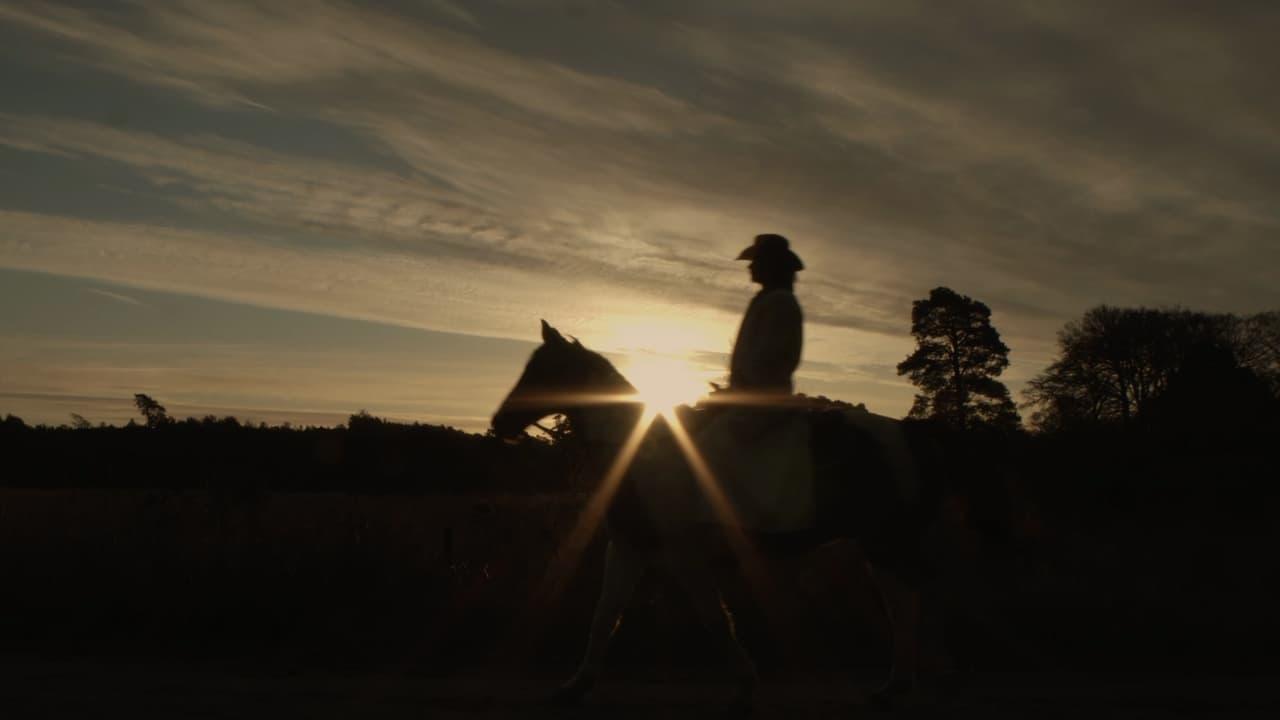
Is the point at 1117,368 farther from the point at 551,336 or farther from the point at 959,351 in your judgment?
the point at 551,336

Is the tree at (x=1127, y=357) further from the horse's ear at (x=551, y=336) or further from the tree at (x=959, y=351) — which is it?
the horse's ear at (x=551, y=336)

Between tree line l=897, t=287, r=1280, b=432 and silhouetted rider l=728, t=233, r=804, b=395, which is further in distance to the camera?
tree line l=897, t=287, r=1280, b=432

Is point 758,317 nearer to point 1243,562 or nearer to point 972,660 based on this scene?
point 972,660

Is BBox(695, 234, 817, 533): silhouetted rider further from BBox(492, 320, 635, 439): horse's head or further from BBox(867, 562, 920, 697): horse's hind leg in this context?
BBox(867, 562, 920, 697): horse's hind leg

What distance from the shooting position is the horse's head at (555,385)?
8219mm

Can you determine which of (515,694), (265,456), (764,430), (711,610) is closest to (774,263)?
(764,430)

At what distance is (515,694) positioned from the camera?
8.15 metres

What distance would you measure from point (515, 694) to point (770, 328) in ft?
10.5

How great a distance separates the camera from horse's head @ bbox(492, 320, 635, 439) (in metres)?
8.22

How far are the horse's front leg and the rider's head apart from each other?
7.03 feet

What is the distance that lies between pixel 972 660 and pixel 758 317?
4318mm

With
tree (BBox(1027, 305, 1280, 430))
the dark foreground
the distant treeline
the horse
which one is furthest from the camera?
tree (BBox(1027, 305, 1280, 430))

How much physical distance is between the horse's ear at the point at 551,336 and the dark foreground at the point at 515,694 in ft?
8.33

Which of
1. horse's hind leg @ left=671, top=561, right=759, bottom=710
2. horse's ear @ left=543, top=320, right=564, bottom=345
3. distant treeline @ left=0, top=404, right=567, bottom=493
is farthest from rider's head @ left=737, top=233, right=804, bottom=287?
distant treeline @ left=0, top=404, right=567, bottom=493
